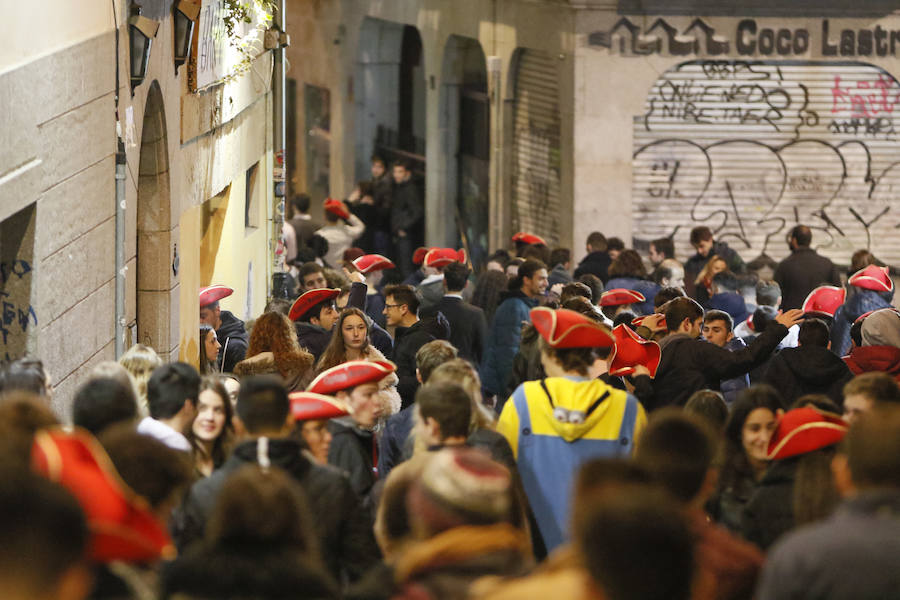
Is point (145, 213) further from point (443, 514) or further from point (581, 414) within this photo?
point (443, 514)

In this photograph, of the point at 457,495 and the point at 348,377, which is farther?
the point at 348,377

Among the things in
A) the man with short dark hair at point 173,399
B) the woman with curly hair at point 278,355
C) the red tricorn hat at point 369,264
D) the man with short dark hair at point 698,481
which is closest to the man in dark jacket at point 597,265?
the red tricorn hat at point 369,264

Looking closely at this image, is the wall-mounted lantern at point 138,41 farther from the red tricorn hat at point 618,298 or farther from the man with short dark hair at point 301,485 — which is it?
the man with short dark hair at point 301,485

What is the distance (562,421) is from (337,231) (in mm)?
14002

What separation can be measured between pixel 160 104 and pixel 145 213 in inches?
31.9

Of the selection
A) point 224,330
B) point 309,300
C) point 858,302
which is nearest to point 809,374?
point 858,302

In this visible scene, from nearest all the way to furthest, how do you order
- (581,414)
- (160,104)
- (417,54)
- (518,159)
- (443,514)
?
1. (443,514)
2. (581,414)
3. (160,104)
4. (518,159)
5. (417,54)

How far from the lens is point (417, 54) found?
95.2 feet

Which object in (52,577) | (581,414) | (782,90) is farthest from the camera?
(782,90)

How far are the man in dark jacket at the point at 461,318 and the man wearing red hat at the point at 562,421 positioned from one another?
5.35 meters

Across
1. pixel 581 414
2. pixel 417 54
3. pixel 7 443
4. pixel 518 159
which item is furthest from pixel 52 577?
pixel 417 54

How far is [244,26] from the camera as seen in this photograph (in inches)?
682

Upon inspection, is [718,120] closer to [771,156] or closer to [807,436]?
[771,156]

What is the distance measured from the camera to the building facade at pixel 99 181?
28.6 ft
